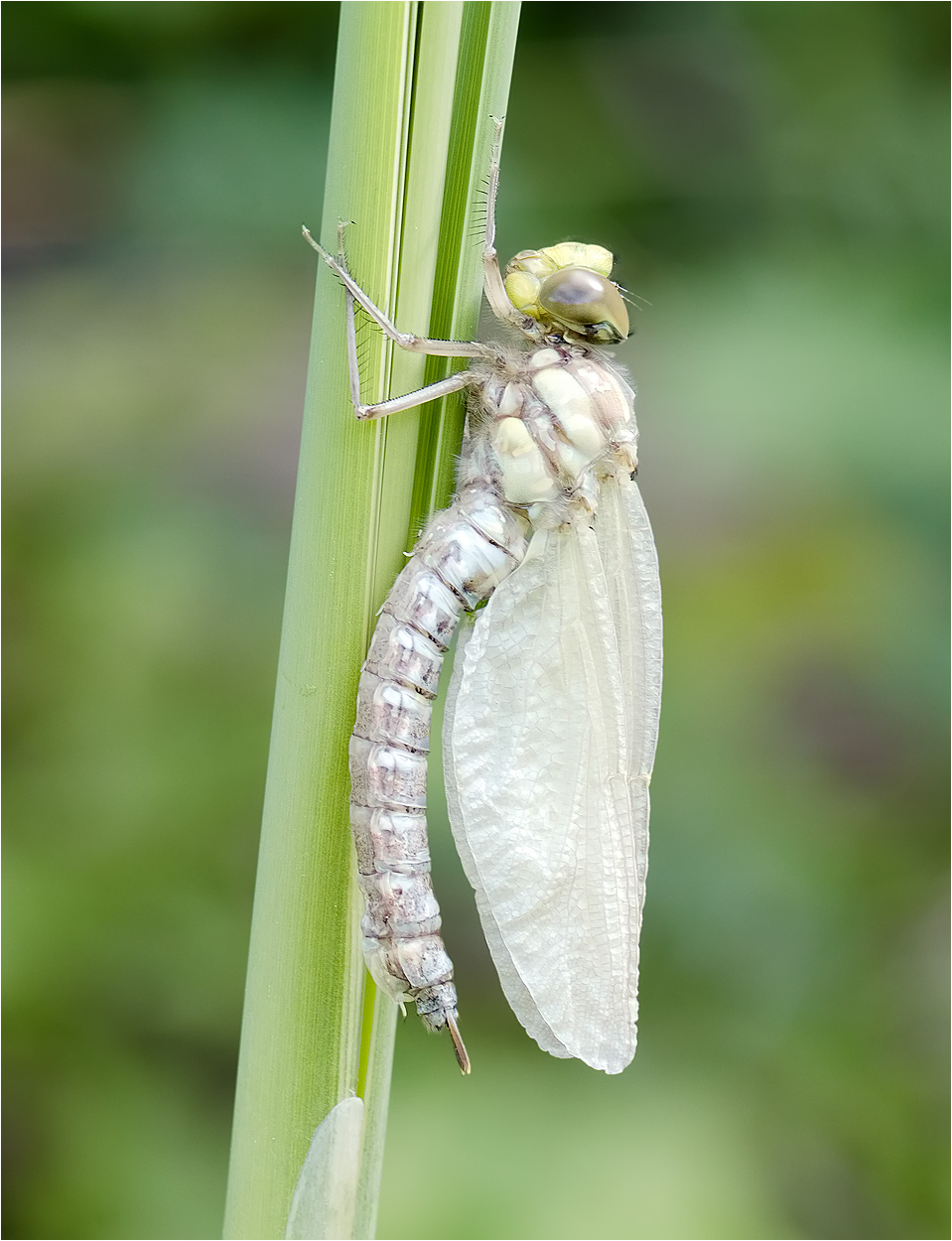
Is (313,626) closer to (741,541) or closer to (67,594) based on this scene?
(67,594)

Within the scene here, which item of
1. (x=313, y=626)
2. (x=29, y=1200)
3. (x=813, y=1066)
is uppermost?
(x=313, y=626)

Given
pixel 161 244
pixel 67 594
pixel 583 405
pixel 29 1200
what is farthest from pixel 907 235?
pixel 29 1200

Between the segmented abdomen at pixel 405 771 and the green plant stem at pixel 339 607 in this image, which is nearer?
the green plant stem at pixel 339 607

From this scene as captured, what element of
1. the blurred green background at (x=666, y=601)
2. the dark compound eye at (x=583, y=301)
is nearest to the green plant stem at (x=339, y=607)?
the dark compound eye at (x=583, y=301)

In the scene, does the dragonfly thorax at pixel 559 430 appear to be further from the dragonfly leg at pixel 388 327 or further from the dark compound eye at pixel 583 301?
the dragonfly leg at pixel 388 327

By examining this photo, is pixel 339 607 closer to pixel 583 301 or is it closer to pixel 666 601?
pixel 583 301
